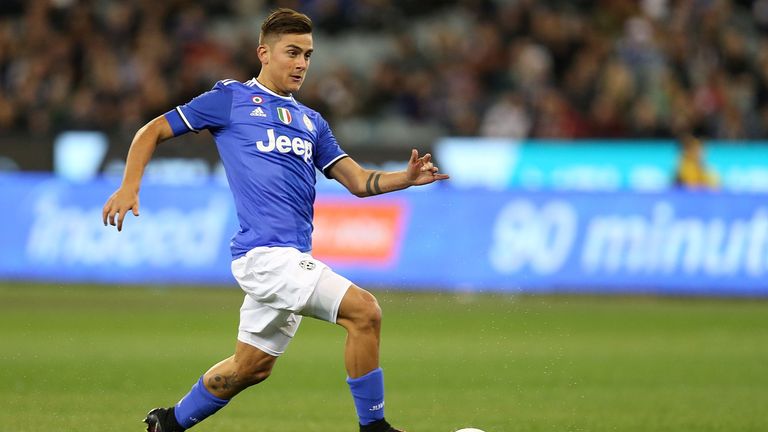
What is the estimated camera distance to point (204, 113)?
22.7 ft

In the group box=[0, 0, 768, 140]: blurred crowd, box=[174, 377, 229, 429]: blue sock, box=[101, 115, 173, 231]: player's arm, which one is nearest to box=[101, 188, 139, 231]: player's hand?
box=[101, 115, 173, 231]: player's arm

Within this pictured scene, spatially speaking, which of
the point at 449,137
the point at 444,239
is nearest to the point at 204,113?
the point at 444,239

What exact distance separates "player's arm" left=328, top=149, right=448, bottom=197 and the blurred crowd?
46.0 ft

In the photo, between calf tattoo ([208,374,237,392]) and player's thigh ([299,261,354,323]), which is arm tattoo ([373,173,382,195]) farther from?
calf tattoo ([208,374,237,392])

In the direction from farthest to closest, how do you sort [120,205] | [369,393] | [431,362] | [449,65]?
[449,65] → [431,362] → [369,393] → [120,205]

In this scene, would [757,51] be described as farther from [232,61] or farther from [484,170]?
[232,61]

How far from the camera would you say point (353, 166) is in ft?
23.9

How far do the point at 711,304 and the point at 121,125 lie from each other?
9.66 meters

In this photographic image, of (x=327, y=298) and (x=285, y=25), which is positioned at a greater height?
(x=285, y=25)

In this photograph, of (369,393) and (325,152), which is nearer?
(369,393)

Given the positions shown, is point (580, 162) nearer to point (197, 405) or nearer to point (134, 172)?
point (197, 405)

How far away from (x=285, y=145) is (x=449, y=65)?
53.1 ft

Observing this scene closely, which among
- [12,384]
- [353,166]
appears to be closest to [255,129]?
[353,166]

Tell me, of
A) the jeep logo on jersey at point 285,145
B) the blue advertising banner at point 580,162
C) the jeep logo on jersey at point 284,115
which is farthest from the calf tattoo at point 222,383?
the blue advertising banner at point 580,162
